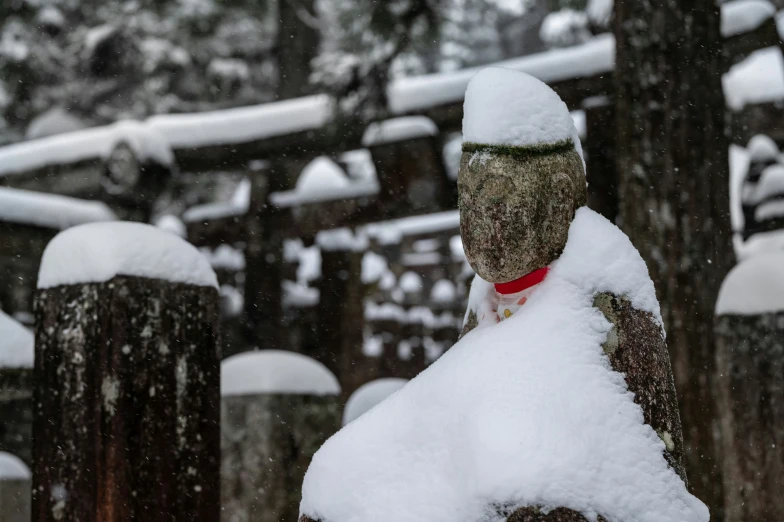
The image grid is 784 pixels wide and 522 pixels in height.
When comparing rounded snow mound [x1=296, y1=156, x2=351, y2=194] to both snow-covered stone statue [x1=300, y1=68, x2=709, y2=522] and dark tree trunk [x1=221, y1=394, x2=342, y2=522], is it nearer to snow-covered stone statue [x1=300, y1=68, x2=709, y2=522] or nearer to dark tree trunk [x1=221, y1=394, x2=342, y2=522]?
dark tree trunk [x1=221, y1=394, x2=342, y2=522]

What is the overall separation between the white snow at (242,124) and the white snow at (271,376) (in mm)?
1978

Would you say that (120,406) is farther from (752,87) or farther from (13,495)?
(752,87)

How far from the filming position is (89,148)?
22.7 ft

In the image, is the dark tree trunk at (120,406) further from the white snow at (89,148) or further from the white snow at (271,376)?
the white snow at (89,148)

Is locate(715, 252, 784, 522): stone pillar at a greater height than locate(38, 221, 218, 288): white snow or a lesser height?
lesser

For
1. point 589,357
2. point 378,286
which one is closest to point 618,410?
point 589,357

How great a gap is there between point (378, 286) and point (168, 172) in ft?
16.3

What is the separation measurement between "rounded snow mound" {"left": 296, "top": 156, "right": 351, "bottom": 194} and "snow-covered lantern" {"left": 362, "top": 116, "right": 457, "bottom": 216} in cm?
64

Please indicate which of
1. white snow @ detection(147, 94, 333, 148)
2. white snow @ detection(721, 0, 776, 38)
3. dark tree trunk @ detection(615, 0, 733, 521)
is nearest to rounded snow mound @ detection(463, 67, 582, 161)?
dark tree trunk @ detection(615, 0, 733, 521)

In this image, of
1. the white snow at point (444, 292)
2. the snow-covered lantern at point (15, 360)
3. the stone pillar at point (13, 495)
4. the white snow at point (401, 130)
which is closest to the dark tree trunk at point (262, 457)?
the stone pillar at point (13, 495)

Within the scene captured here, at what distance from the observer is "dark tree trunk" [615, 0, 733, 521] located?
3.95 meters

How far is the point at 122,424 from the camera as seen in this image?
3.16 m

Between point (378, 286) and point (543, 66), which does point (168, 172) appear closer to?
point (543, 66)

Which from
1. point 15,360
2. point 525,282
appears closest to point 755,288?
point 525,282
